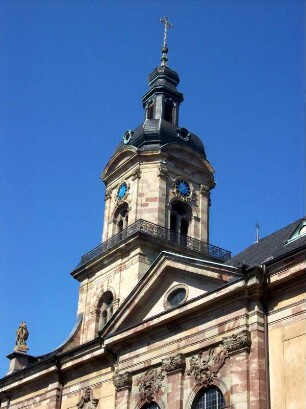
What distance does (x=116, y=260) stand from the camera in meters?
39.2

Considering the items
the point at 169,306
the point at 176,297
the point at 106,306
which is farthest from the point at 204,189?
the point at 169,306

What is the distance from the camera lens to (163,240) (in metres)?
38.4

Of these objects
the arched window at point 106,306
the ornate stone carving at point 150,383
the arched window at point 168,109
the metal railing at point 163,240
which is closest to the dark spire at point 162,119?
the arched window at point 168,109

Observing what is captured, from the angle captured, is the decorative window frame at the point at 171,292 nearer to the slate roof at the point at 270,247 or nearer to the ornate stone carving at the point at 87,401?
the slate roof at the point at 270,247

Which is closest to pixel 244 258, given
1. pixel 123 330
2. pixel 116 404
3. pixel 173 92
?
pixel 123 330

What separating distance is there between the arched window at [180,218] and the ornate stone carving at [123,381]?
11792 mm

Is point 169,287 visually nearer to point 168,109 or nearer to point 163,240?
point 163,240

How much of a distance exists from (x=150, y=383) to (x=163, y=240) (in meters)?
10.9

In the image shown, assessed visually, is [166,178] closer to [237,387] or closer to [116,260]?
[116,260]

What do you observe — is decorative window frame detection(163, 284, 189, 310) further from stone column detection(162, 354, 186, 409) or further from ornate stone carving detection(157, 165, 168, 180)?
ornate stone carving detection(157, 165, 168, 180)

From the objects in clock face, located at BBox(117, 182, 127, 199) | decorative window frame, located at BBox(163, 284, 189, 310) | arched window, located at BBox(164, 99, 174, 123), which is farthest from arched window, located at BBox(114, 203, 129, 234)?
decorative window frame, located at BBox(163, 284, 189, 310)

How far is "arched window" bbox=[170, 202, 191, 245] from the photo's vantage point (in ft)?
134

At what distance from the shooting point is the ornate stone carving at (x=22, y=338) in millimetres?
42281

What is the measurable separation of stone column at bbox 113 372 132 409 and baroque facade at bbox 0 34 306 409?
0.04 meters
